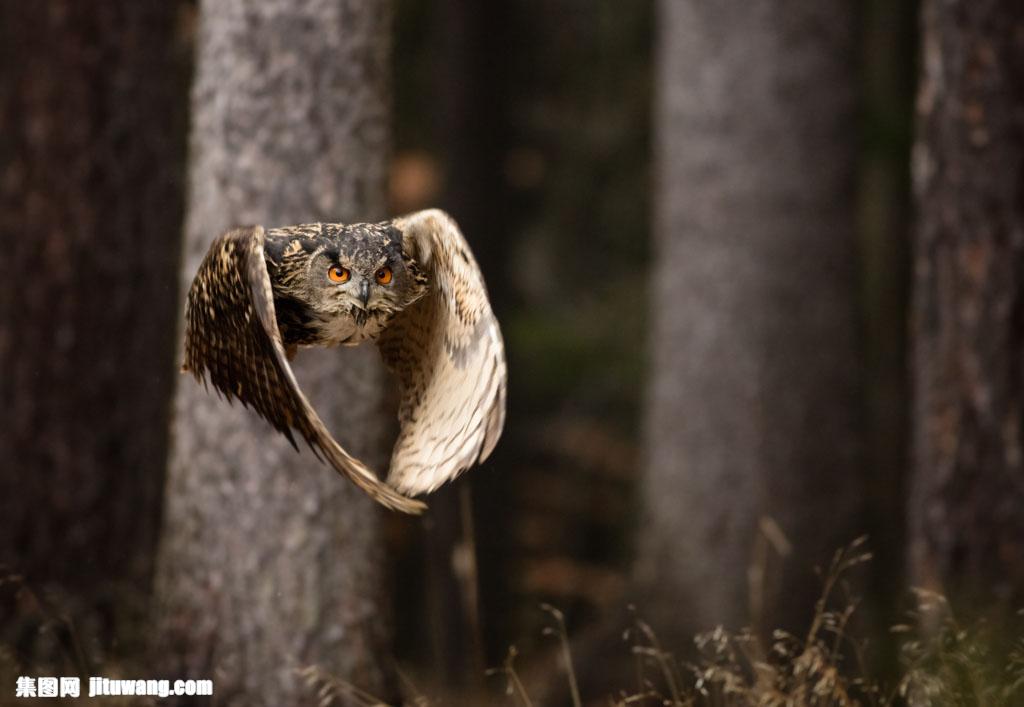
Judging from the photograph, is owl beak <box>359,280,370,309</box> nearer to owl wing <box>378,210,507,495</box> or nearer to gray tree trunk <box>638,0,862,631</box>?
owl wing <box>378,210,507,495</box>

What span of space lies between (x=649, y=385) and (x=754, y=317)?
84 cm

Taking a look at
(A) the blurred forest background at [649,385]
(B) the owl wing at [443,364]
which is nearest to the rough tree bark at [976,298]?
(A) the blurred forest background at [649,385]

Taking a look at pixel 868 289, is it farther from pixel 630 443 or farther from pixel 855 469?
pixel 855 469

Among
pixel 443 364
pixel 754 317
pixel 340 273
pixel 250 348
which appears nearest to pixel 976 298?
pixel 754 317

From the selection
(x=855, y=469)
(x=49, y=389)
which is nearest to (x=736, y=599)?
(x=855, y=469)

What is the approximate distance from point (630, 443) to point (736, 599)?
22.6 feet

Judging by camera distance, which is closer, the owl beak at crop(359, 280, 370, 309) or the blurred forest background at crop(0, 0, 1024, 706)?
the owl beak at crop(359, 280, 370, 309)

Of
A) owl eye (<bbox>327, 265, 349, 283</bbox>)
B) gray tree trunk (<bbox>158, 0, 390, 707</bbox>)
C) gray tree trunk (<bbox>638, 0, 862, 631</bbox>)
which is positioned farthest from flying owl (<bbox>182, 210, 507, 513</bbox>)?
gray tree trunk (<bbox>638, 0, 862, 631</bbox>)

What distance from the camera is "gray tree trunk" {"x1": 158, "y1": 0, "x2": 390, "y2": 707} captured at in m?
4.19

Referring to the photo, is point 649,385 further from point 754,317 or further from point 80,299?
point 80,299

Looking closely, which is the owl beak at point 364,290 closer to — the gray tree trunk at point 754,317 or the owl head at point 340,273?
the owl head at point 340,273

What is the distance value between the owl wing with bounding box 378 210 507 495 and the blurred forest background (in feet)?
3.43

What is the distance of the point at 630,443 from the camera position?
13719mm

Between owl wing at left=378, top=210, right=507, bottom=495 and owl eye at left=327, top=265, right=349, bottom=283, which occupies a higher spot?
owl eye at left=327, top=265, right=349, bottom=283
